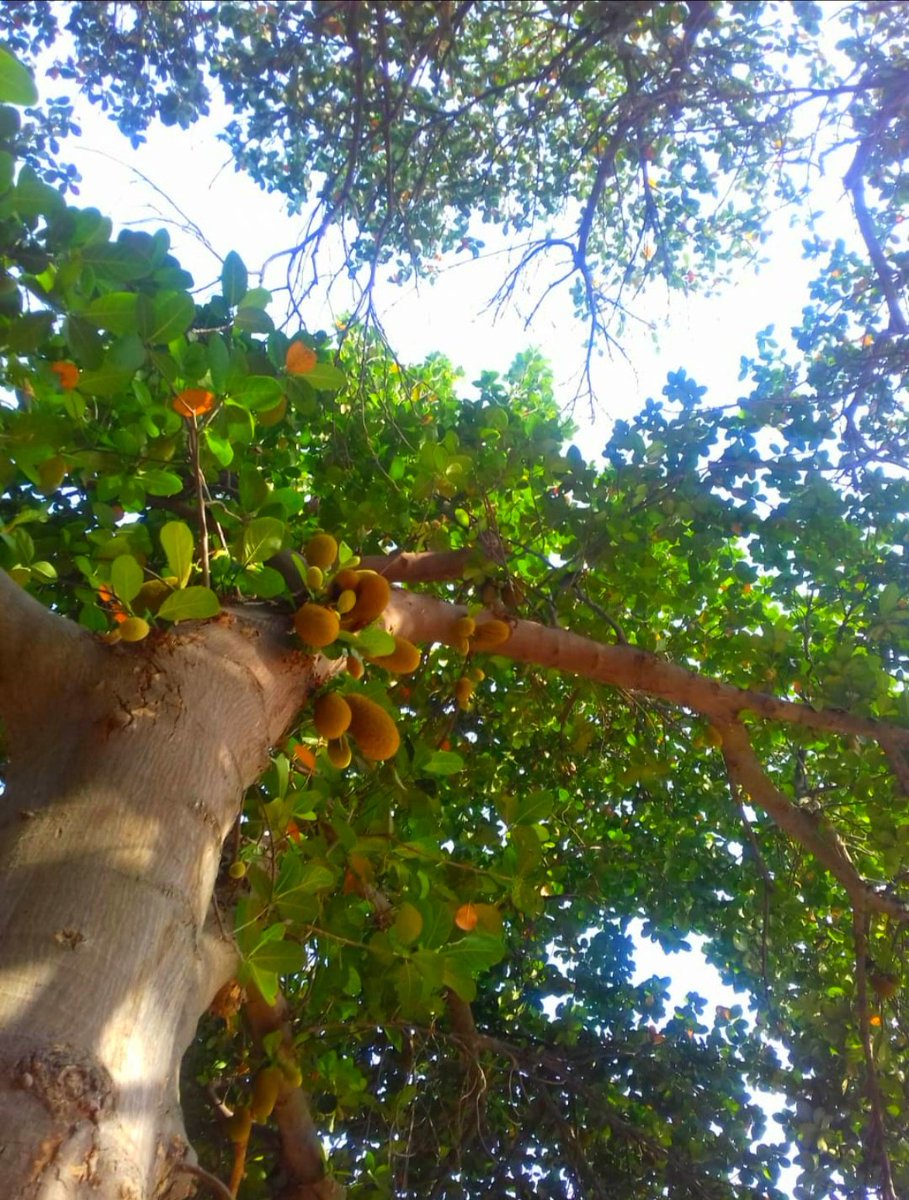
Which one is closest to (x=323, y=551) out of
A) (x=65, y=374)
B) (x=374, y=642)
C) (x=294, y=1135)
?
(x=374, y=642)

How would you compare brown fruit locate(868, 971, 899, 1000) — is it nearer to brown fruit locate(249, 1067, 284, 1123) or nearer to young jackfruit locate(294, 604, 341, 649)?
brown fruit locate(249, 1067, 284, 1123)

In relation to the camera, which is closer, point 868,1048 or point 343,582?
point 343,582

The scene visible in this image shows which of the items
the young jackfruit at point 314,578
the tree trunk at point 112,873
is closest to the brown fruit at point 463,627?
the young jackfruit at point 314,578

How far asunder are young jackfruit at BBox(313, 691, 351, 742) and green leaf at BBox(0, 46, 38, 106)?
968 mm

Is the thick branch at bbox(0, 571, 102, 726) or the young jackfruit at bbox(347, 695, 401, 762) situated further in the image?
the young jackfruit at bbox(347, 695, 401, 762)

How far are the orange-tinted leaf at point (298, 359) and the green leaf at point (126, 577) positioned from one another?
50 centimetres

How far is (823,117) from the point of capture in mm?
2801

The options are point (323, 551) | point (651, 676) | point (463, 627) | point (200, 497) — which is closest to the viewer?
point (200, 497)

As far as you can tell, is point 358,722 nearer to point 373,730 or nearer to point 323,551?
point 373,730

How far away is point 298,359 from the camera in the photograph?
63.2 inches

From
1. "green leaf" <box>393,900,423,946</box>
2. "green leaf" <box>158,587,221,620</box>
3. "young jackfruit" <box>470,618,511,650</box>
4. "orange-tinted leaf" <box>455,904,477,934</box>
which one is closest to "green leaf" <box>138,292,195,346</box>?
"green leaf" <box>158,587,221,620</box>

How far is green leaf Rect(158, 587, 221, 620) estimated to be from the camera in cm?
129

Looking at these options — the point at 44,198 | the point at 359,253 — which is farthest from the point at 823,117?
the point at 44,198

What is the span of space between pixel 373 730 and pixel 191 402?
2.13 ft
